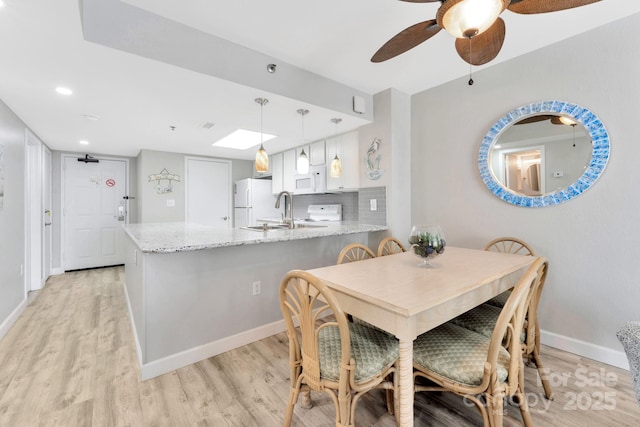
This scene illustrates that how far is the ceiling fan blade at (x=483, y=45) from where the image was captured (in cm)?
142

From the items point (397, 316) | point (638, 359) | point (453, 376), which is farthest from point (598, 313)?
point (397, 316)

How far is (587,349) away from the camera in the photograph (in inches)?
81.0

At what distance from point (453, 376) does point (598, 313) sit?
5.44 ft

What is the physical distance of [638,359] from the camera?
71 centimetres

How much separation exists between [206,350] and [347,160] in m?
2.52

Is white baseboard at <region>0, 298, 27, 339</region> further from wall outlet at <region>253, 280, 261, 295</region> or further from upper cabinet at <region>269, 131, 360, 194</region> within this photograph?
upper cabinet at <region>269, 131, 360, 194</region>

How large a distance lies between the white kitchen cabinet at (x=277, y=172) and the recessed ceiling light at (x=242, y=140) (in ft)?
1.75

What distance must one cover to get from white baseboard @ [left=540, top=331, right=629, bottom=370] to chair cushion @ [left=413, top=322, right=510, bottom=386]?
132cm

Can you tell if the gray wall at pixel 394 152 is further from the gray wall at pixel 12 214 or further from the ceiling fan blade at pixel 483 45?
the gray wall at pixel 12 214

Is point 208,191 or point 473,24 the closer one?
point 473,24

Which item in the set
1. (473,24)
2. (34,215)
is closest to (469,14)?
(473,24)

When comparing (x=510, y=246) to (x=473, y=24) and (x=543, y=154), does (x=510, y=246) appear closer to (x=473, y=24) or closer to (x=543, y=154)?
(x=543, y=154)

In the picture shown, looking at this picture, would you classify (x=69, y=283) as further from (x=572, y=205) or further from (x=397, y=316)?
(x=572, y=205)

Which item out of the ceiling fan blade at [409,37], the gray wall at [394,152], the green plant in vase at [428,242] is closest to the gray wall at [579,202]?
the gray wall at [394,152]
